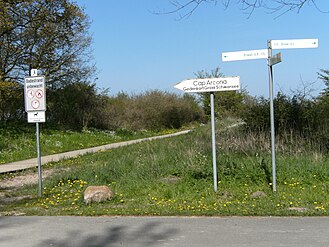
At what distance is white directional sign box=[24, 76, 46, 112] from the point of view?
9.27m

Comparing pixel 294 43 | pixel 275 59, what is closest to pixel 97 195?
pixel 275 59

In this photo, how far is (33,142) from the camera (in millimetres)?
21750

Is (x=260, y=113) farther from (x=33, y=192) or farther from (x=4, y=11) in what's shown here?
(x=4, y=11)

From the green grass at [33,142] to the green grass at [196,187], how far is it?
26.8 feet

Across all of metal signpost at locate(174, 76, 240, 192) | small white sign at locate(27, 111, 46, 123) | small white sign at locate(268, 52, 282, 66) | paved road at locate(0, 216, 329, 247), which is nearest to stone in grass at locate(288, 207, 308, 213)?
paved road at locate(0, 216, 329, 247)

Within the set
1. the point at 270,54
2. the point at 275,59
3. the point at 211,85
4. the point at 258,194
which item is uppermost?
the point at 270,54

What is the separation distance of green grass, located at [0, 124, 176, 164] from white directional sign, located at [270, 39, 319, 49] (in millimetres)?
12648

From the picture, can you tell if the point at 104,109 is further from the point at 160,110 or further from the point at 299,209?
the point at 299,209

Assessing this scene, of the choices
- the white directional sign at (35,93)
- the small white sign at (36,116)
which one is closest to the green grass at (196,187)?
the small white sign at (36,116)

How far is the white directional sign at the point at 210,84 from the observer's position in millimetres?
8562

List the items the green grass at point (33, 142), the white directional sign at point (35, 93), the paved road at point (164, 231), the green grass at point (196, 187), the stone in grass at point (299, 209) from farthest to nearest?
1. the green grass at point (33, 142)
2. the white directional sign at point (35, 93)
3. the green grass at point (196, 187)
4. the stone in grass at point (299, 209)
5. the paved road at point (164, 231)

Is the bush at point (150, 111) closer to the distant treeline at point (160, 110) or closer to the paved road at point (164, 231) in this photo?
the distant treeline at point (160, 110)

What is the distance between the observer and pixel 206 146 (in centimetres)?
1367

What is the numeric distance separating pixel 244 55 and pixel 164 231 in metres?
4.05
